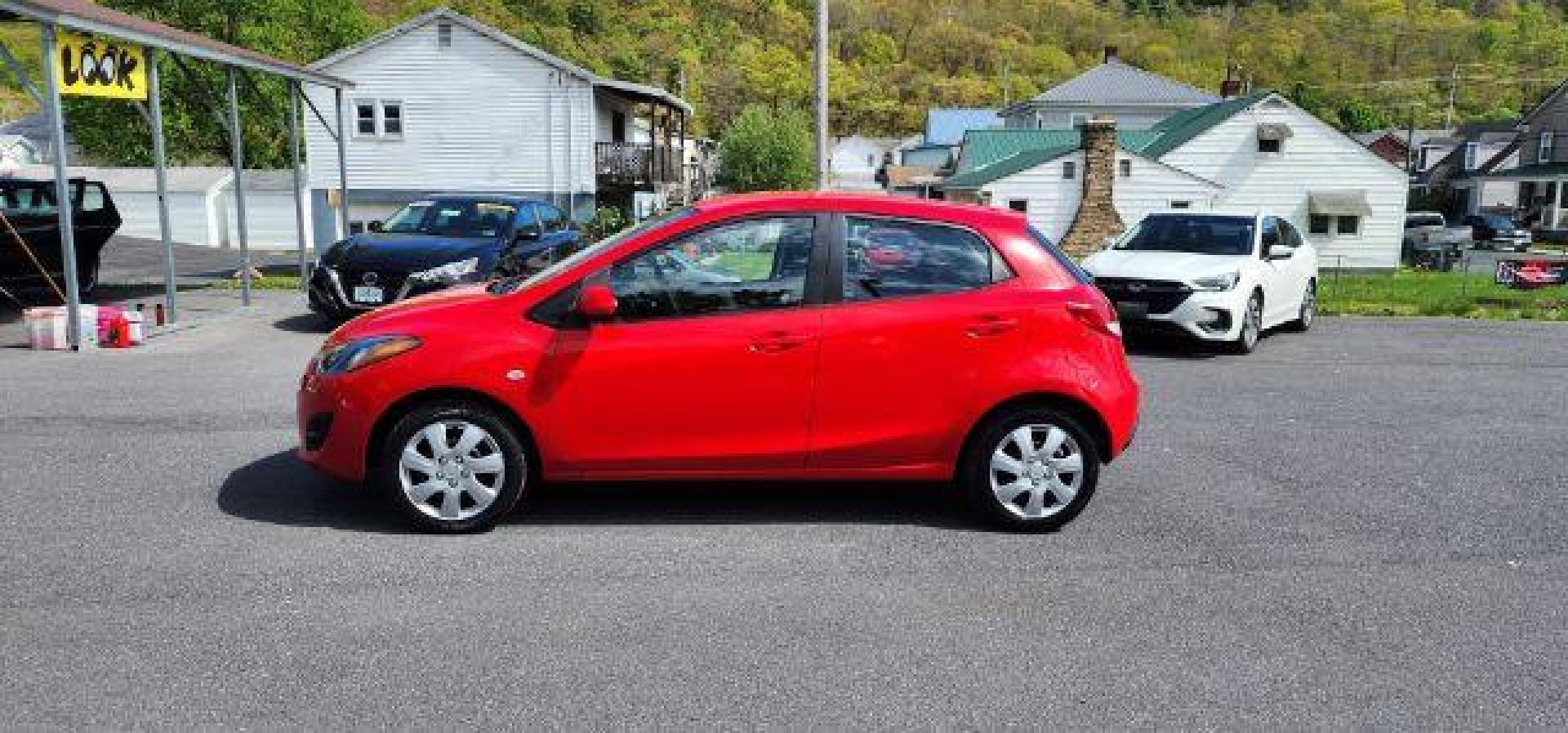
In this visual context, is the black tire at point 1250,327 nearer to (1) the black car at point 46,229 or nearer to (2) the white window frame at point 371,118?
(1) the black car at point 46,229

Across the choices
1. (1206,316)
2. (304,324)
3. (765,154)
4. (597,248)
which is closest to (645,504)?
(597,248)

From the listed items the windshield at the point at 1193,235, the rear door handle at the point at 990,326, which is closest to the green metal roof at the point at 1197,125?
the windshield at the point at 1193,235

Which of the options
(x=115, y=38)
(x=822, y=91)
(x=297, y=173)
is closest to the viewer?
(x=115, y=38)

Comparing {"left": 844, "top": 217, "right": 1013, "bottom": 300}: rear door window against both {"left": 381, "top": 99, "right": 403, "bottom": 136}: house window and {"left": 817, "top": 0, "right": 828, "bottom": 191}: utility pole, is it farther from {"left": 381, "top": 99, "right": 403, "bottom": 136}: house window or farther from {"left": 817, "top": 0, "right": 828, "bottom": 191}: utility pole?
{"left": 381, "top": 99, "right": 403, "bottom": 136}: house window

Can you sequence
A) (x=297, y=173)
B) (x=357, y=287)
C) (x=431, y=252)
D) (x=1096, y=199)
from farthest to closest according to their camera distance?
(x=1096, y=199), (x=297, y=173), (x=431, y=252), (x=357, y=287)

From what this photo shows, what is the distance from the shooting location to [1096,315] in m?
5.54

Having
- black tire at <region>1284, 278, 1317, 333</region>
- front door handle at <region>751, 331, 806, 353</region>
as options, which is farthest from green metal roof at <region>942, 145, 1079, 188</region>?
front door handle at <region>751, 331, 806, 353</region>

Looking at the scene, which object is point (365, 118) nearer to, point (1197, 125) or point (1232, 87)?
Answer: point (1197, 125)

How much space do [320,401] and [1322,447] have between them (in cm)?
629

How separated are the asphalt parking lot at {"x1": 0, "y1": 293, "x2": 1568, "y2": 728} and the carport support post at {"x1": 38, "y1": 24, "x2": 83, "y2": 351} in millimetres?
3951

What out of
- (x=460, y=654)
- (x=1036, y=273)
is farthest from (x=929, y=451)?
(x=460, y=654)

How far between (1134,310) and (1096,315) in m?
6.64

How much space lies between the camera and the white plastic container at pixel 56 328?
10.9 meters

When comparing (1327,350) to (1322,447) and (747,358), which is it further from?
(747,358)
